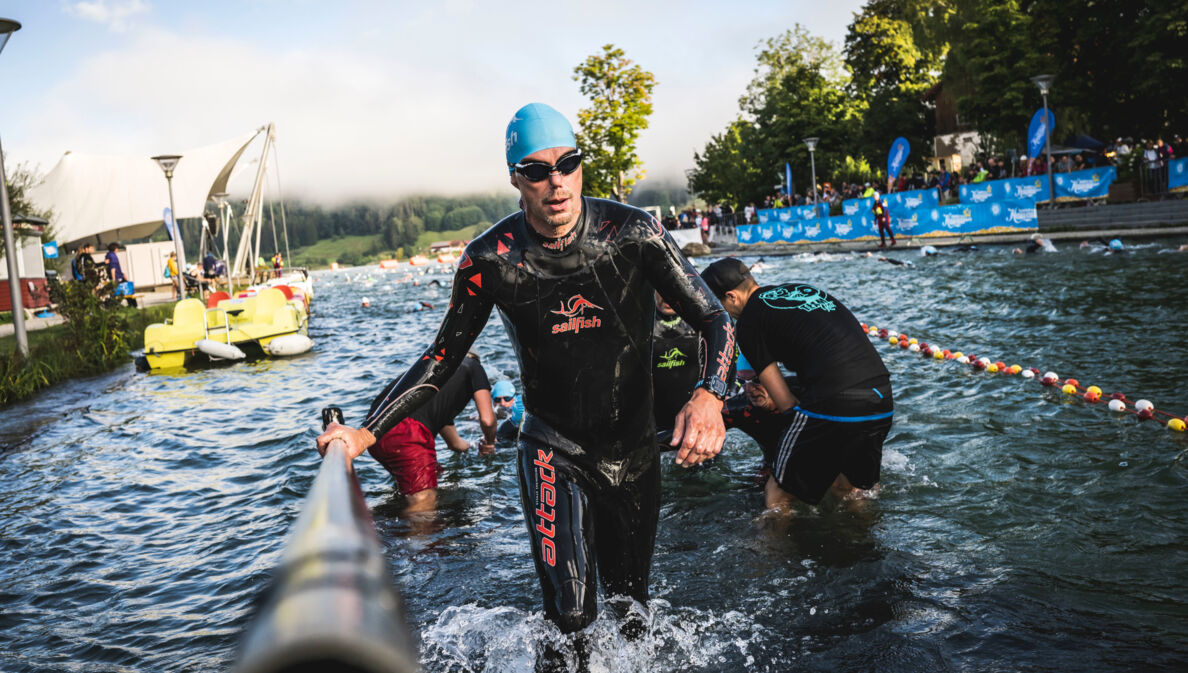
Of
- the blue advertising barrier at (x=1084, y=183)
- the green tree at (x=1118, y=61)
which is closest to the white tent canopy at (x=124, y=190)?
the green tree at (x=1118, y=61)

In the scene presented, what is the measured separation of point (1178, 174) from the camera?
24.8 meters

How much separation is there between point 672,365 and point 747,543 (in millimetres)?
1985

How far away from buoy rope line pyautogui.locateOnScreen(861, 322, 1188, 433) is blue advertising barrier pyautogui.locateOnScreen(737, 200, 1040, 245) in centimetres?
1616

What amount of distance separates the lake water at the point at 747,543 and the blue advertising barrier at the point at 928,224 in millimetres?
16958

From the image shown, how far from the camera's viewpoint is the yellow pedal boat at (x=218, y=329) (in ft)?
60.6

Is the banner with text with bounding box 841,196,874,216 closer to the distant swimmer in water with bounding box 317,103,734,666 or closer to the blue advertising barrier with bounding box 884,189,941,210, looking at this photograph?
the blue advertising barrier with bounding box 884,189,941,210

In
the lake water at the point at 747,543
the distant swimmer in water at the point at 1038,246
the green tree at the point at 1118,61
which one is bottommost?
the lake water at the point at 747,543

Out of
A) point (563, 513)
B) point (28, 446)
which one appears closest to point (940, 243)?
point (28, 446)

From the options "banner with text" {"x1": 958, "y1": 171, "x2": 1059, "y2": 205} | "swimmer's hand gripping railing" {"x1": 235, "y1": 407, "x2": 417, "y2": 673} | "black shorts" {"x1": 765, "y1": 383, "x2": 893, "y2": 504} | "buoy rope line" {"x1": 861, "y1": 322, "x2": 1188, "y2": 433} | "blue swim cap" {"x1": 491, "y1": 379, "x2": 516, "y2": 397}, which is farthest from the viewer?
"banner with text" {"x1": 958, "y1": 171, "x2": 1059, "y2": 205}

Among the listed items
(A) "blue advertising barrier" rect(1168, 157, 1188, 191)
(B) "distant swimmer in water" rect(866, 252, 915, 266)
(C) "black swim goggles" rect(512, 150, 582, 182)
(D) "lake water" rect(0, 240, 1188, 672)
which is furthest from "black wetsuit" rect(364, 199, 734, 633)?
(A) "blue advertising barrier" rect(1168, 157, 1188, 191)

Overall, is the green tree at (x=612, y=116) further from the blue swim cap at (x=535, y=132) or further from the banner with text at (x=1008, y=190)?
the blue swim cap at (x=535, y=132)

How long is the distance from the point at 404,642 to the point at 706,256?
4207cm

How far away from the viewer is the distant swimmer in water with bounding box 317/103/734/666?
3520 mm

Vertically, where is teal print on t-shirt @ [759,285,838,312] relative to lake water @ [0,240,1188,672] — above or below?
above
